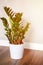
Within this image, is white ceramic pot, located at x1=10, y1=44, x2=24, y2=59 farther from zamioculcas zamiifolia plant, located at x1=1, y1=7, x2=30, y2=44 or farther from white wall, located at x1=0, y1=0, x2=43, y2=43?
white wall, located at x1=0, y1=0, x2=43, y2=43

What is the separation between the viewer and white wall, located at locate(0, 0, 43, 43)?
8.48ft

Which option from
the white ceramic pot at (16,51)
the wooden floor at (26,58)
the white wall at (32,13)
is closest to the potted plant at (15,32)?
the white ceramic pot at (16,51)

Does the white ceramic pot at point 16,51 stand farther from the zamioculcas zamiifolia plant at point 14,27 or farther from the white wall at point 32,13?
the white wall at point 32,13

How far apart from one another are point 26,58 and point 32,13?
33.0 inches

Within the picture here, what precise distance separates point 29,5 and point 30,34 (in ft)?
1.71

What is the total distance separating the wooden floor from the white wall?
0.95 ft

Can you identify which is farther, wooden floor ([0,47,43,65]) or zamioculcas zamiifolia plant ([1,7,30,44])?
zamioculcas zamiifolia plant ([1,7,30,44])

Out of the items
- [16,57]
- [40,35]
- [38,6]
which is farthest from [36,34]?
[16,57]

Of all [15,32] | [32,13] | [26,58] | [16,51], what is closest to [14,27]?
[15,32]

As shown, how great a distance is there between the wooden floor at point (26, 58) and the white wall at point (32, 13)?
291mm

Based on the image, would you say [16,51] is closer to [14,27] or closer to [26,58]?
[26,58]

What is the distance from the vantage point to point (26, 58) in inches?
87.2

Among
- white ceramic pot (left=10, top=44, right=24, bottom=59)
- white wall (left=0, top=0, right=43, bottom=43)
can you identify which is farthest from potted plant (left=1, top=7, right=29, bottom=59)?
white wall (left=0, top=0, right=43, bottom=43)

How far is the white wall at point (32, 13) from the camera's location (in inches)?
102
